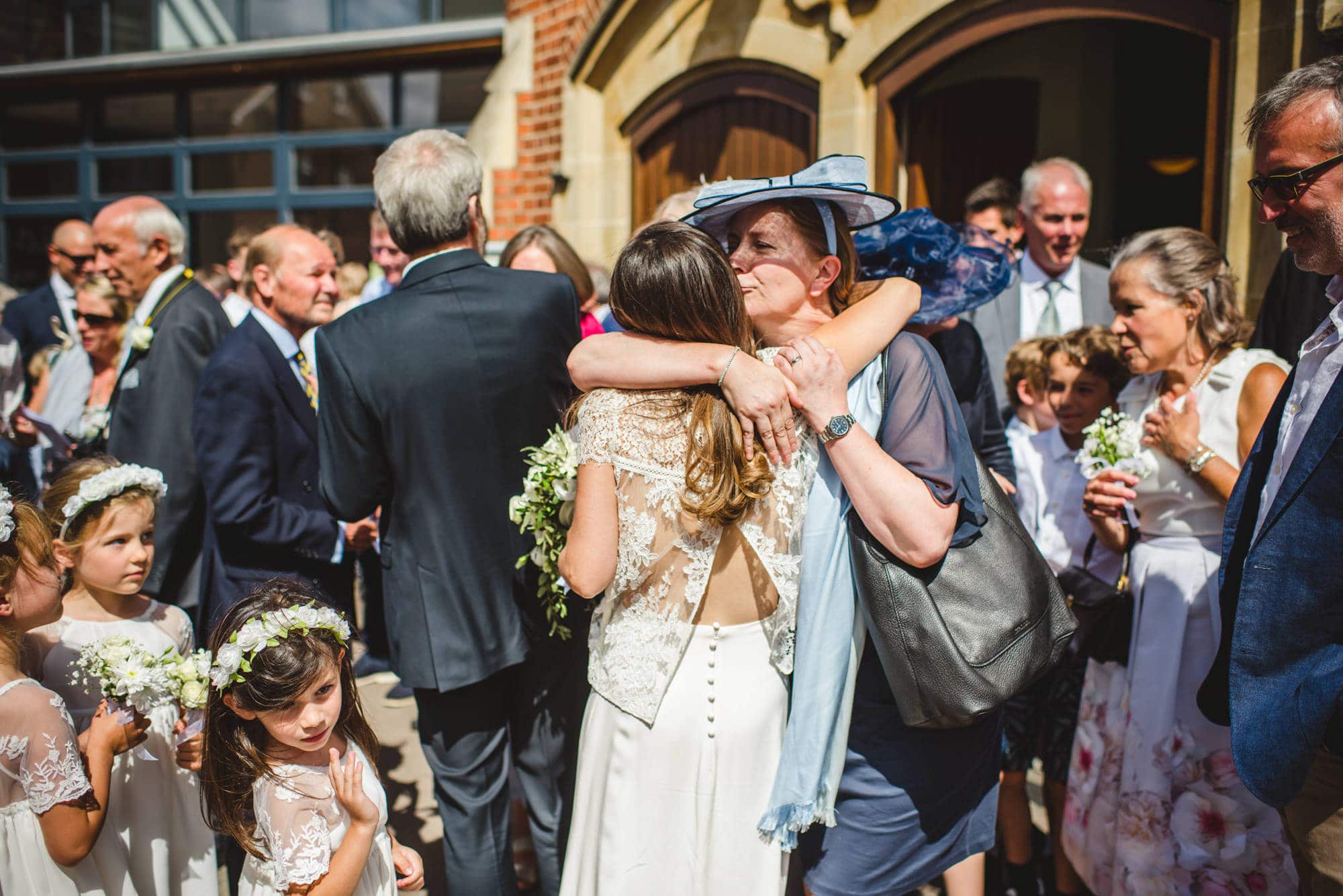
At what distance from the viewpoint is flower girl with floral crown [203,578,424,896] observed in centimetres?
214

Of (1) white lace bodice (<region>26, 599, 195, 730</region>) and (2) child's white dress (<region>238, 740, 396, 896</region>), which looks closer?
(2) child's white dress (<region>238, 740, 396, 896</region>)

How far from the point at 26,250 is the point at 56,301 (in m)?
6.23

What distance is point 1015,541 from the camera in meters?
2.21

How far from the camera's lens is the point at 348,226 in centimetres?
1003

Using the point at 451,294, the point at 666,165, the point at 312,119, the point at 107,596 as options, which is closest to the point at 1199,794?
the point at 451,294

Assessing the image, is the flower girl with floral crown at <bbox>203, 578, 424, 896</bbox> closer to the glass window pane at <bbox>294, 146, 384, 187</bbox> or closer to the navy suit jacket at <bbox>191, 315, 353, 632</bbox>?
the navy suit jacket at <bbox>191, 315, 353, 632</bbox>

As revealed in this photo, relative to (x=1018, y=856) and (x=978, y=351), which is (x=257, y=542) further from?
(x=1018, y=856)

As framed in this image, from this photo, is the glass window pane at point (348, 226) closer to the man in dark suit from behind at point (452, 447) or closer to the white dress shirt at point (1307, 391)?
the man in dark suit from behind at point (452, 447)

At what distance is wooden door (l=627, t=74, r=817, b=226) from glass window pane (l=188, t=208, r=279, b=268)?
18.6 ft

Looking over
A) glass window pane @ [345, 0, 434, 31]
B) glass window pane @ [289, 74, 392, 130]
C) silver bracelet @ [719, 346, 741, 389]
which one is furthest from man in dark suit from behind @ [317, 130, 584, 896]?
glass window pane @ [289, 74, 392, 130]

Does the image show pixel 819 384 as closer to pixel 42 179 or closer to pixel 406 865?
pixel 406 865

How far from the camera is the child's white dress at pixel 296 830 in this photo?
2.13 metres

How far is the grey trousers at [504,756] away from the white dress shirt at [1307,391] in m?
1.93

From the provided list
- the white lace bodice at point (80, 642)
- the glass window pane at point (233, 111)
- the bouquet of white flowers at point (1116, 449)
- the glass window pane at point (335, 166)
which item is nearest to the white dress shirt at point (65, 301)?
the glass window pane at point (335, 166)
